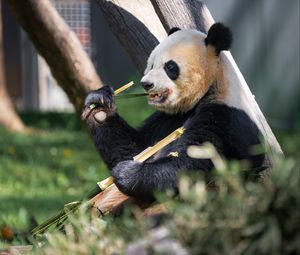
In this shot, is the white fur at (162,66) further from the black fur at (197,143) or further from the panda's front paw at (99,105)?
the panda's front paw at (99,105)

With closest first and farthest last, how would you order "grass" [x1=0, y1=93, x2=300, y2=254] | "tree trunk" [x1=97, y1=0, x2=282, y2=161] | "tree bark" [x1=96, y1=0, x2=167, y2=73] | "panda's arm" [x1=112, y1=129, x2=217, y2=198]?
"grass" [x1=0, y1=93, x2=300, y2=254] → "panda's arm" [x1=112, y1=129, x2=217, y2=198] → "tree trunk" [x1=97, y1=0, x2=282, y2=161] → "tree bark" [x1=96, y1=0, x2=167, y2=73]

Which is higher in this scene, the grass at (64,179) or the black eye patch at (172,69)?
the black eye patch at (172,69)

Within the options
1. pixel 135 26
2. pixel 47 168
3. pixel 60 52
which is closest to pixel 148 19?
pixel 135 26

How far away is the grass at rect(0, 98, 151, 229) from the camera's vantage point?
7480 mm

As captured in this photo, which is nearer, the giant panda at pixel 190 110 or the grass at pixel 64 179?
the grass at pixel 64 179

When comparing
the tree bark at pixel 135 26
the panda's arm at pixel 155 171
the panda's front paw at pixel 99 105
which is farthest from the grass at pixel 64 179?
the tree bark at pixel 135 26

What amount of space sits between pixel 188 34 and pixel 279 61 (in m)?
7.74

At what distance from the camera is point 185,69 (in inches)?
156

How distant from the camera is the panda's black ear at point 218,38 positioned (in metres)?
3.95

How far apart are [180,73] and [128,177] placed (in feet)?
1.82

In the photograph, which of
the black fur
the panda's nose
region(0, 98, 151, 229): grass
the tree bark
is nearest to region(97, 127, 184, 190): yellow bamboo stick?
the black fur

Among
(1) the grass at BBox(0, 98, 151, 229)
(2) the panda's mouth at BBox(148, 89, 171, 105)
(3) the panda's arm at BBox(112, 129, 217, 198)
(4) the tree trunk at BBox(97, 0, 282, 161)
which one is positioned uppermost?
(4) the tree trunk at BBox(97, 0, 282, 161)

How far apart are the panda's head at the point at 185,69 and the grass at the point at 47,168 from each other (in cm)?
191

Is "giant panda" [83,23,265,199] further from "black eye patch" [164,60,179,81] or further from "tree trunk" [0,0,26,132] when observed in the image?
"tree trunk" [0,0,26,132]
